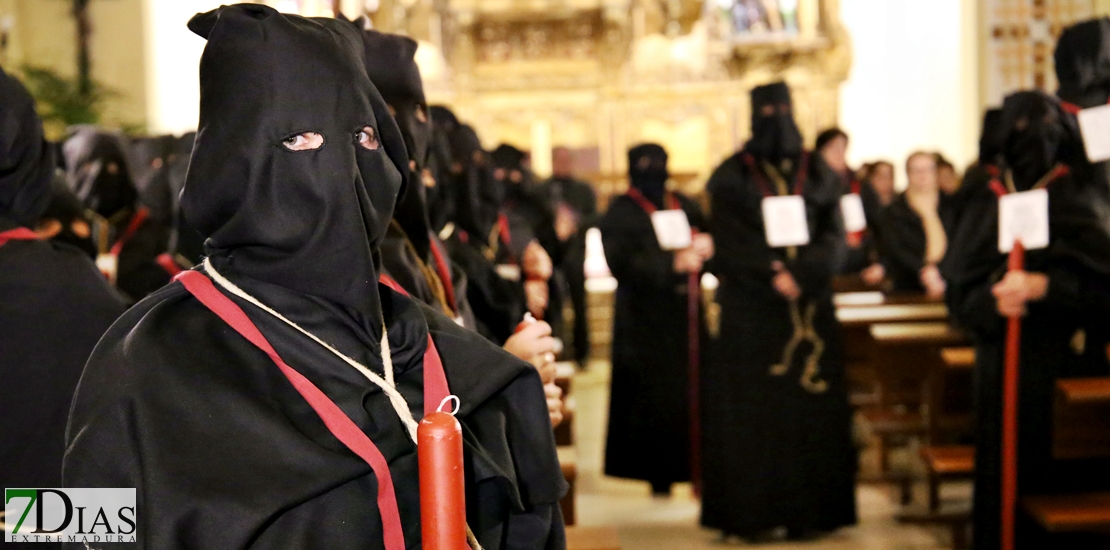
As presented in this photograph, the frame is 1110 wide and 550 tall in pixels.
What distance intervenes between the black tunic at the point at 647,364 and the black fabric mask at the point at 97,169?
3.13 meters

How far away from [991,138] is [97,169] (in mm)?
4381

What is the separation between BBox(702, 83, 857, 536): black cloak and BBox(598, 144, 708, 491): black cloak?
47.8 inches

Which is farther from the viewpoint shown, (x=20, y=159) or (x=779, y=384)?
(x=779, y=384)

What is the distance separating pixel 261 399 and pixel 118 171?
4.36 metres

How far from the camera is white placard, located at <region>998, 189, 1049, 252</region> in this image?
4406mm

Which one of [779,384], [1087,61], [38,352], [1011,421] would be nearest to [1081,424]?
[1011,421]

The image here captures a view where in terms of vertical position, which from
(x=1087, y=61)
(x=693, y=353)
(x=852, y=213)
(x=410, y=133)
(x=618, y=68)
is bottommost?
(x=693, y=353)

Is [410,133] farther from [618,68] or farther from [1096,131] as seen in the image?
[618,68]

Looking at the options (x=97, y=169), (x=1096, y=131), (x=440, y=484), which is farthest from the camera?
(x=97, y=169)

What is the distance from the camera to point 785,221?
5.68 metres

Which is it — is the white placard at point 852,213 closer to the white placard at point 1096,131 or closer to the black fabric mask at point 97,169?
the white placard at point 1096,131

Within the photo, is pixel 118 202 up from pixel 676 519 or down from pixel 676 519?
up

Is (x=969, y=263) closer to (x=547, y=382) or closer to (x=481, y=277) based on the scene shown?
(x=481, y=277)

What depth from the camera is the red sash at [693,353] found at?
6.98m
